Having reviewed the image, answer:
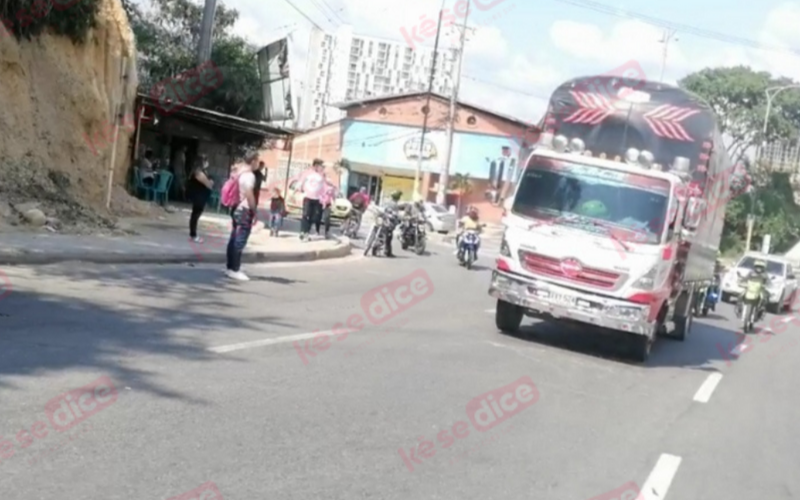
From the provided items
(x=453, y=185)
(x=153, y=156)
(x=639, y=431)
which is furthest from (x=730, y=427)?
(x=453, y=185)

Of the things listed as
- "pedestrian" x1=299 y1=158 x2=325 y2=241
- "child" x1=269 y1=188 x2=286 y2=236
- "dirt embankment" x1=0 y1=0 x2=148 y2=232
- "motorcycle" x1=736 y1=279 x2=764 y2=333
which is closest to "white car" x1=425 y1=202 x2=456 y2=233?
"child" x1=269 y1=188 x2=286 y2=236

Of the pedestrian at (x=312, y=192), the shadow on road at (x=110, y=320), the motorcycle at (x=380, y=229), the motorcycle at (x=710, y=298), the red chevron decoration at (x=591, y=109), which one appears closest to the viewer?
the shadow on road at (x=110, y=320)

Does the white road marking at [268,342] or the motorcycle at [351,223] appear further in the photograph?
the motorcycle at [351,223]

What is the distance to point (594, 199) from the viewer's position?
1118 cm

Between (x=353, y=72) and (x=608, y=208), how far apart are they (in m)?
72.6

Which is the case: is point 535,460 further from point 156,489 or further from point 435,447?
point 156,489

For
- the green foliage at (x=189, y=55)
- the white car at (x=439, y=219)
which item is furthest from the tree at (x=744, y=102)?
the green foliage at (x=189, y=55)

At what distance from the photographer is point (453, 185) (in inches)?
2164

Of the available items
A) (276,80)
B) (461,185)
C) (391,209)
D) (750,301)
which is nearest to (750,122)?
(461,185)

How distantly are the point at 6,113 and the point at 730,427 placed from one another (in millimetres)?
13022

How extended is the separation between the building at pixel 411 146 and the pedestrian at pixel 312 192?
32.7m

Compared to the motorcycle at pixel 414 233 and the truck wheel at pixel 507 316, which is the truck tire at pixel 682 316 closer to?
the truck wheel at pixel 507 316

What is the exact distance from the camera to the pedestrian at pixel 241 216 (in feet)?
42.1

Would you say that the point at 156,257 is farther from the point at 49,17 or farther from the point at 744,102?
the point at 744,102
